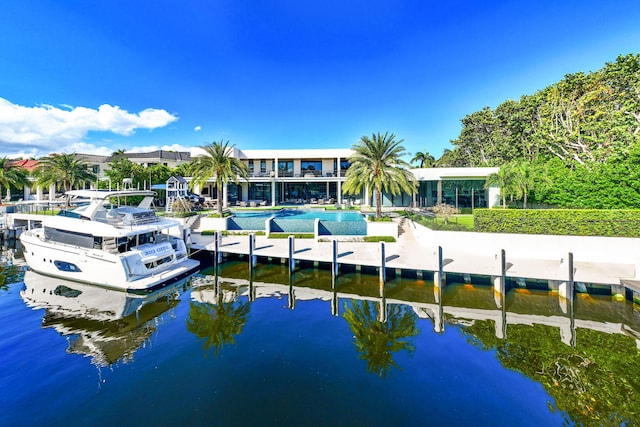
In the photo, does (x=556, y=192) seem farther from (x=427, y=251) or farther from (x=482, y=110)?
(x=482, y=110)

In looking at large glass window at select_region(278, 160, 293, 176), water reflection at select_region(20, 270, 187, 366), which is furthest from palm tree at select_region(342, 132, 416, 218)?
large glass window at select_region(278, 160, 293, 176)

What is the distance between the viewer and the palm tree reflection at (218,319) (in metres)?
9.60

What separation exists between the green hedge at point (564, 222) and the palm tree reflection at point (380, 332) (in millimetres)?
7922

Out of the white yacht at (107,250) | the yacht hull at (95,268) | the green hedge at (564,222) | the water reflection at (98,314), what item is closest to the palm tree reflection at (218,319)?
the water reflection at (98,314)

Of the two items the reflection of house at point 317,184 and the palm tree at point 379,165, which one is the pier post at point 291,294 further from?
the reflection of house at point 317,184

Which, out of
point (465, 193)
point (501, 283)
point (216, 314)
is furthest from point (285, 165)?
point (501, 283)

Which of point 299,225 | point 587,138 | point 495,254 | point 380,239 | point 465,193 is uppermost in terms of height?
point 587,138

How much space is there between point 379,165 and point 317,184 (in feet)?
65.4

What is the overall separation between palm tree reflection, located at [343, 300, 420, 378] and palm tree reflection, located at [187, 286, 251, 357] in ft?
13.7

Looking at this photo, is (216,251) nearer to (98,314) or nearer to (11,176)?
(98,314)

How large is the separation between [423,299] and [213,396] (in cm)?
913

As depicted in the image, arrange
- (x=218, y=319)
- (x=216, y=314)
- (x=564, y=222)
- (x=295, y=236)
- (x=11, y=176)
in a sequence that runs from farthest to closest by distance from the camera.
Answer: (x=11, y=176) → (x=295, y=236) → (x=564, y=222) → (x=216, y=314) → (x=218, y=319)

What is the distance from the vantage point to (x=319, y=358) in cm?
847

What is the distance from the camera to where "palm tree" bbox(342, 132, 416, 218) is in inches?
873
